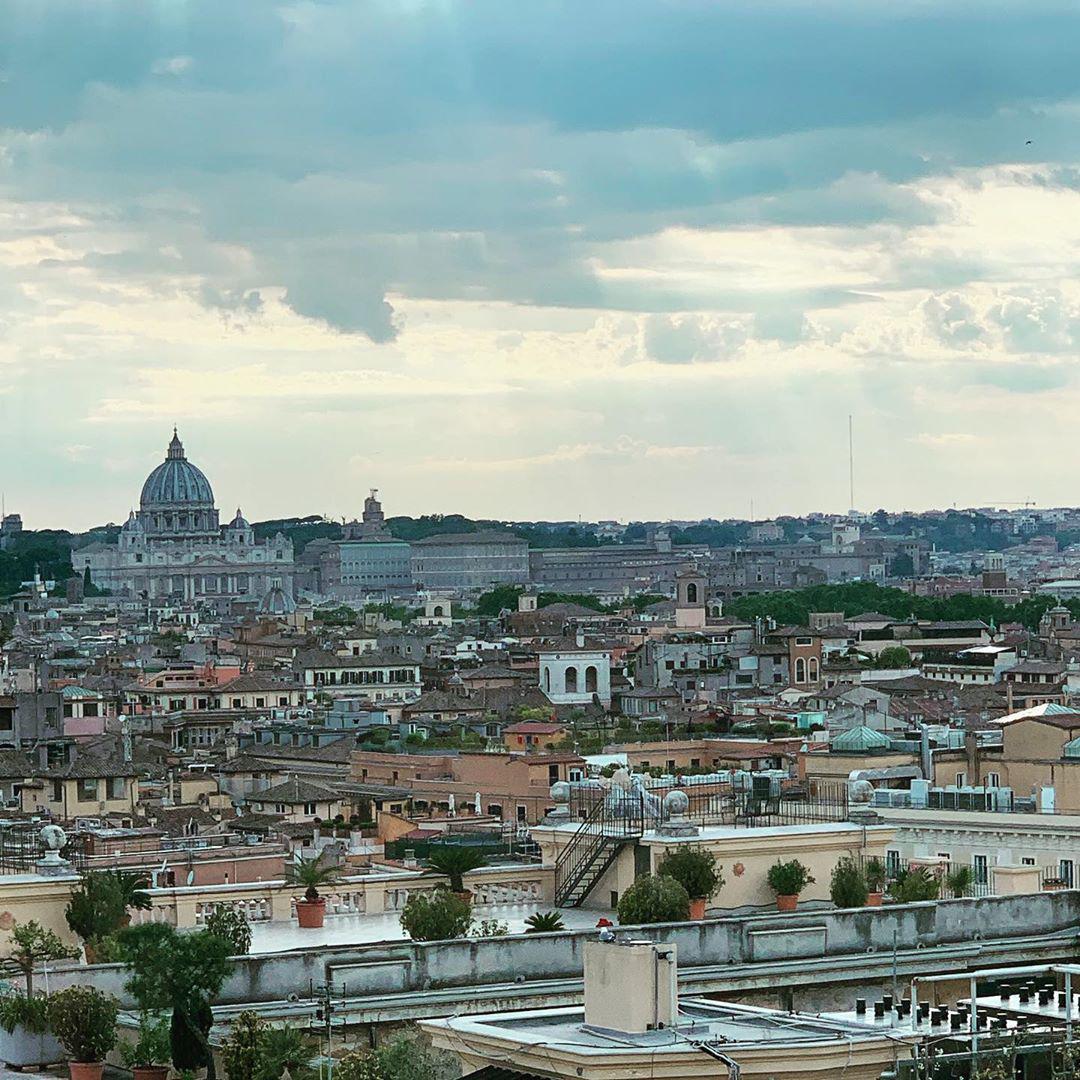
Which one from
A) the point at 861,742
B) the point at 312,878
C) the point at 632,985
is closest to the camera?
the point at 632,985

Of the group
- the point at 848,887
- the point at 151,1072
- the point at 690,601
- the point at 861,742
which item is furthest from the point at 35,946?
the point at 690,601

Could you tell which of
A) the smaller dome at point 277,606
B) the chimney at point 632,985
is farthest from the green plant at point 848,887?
the smaller dome at point 277,606

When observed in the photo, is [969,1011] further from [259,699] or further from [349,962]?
[259,699]

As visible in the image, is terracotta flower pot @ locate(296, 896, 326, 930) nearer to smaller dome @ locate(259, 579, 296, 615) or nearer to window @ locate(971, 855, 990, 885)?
window @ locate(971, 855, 990, 885)

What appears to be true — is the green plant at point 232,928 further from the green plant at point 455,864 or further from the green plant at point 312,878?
the green plant at point 455,864

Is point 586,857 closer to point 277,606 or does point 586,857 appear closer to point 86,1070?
point 86,1070

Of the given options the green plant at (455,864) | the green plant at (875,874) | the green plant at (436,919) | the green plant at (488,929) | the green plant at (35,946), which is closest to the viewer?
the green plant at (35,946)
